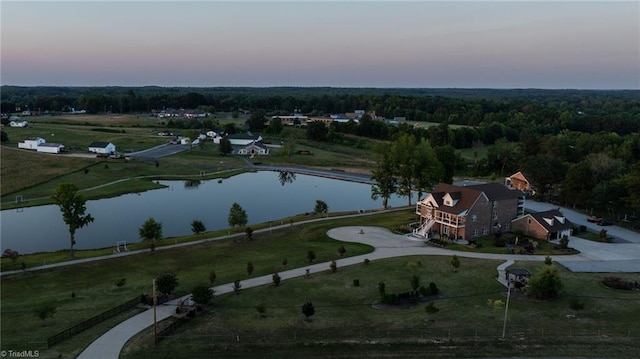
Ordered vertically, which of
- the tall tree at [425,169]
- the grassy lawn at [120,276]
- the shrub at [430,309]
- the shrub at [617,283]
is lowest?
the grassy lawn at [120,276]

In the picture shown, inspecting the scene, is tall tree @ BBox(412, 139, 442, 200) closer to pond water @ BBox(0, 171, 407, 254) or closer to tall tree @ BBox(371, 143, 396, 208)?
tall tree @ BBox(371, 143, 396, 208)

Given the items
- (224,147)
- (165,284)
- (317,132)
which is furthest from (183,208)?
(317,132)

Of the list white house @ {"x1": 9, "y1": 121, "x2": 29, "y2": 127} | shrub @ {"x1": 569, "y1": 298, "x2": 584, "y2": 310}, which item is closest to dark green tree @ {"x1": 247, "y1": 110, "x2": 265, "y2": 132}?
white house @ {"x1": 9, "y1": 121, "x2": 29, "y2": 127}

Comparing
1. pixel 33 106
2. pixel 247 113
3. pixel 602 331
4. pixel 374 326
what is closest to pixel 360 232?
pixel 374 326

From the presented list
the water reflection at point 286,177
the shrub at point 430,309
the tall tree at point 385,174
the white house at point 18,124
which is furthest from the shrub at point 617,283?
the white house at point 18,124

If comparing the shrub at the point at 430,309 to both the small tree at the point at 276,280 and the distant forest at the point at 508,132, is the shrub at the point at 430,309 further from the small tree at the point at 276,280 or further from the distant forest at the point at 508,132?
the distant forest at the point at 508,132
